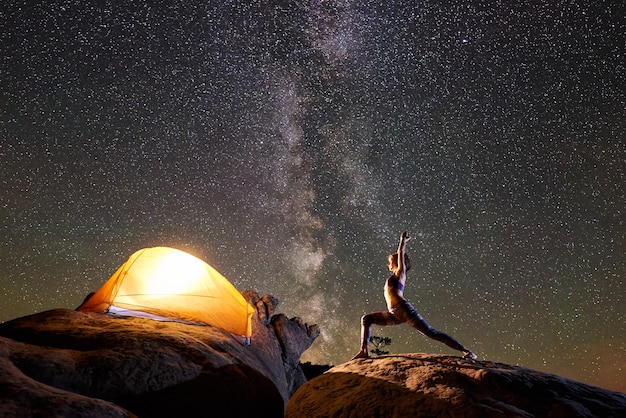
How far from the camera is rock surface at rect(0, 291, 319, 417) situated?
3.28m

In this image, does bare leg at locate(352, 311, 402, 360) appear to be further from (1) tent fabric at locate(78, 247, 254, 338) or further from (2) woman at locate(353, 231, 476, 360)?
(1) tent fabric at locate(78, 247, 254, 338)

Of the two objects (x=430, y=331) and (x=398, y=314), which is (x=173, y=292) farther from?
(x=430, y=331)

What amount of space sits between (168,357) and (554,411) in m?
4.76

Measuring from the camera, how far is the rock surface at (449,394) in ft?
14.2

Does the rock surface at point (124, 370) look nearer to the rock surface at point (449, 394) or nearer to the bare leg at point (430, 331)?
the rock surface at point (449, 394)

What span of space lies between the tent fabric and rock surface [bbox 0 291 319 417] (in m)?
0.56

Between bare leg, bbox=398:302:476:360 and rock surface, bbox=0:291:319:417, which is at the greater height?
bare leg, bbox=398:302:476:360

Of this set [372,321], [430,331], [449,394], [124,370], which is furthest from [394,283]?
[124,370]

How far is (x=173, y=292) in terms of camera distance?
8.20 meters

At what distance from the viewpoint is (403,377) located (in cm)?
505

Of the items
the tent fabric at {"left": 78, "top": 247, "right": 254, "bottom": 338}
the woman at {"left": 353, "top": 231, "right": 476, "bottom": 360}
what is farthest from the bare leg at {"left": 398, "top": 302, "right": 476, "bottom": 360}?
the tent fabric at {"left": 78, "top": 247, "right": 254, "bottom": 338}

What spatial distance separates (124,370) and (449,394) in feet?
12.8

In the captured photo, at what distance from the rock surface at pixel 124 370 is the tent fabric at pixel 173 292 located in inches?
22.2

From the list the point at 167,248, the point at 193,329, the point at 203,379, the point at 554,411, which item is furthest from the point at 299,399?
the point at 167,248
